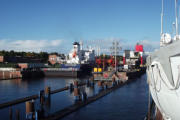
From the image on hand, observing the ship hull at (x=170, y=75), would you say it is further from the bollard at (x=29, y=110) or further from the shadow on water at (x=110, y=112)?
the shadow on water at (x=110, y=112)

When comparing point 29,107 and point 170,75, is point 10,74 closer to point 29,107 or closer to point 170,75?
point 29,107

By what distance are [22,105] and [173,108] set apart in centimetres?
1794

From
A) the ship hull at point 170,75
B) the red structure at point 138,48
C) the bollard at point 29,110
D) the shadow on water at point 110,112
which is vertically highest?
the red structure at point 138,48

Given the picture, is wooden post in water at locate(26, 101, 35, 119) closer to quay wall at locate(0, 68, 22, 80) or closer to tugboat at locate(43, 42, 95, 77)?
quay wall at locate(0, 68, 22, 80)

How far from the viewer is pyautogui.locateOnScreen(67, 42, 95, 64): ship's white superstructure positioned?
78.1 metres

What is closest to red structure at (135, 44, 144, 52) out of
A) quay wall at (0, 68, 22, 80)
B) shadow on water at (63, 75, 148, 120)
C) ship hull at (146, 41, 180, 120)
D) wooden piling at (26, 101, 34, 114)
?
quay wall at (0, 68, 22, 80)

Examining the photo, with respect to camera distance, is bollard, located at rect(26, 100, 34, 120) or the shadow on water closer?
bollard, located at rect(26, 100, 34, 120)

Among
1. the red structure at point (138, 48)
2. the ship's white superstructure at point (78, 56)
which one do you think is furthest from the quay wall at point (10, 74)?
the red structure at point (138, 48)

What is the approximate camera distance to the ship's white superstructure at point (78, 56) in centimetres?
7812

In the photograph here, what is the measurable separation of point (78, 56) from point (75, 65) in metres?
11.5

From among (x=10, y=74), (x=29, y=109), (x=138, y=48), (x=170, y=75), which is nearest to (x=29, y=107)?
(x=29, y=109)

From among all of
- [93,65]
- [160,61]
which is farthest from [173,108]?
[93,65]

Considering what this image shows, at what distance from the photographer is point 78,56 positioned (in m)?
79.8

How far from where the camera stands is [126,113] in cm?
1762
